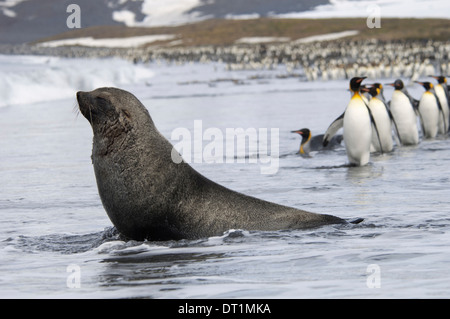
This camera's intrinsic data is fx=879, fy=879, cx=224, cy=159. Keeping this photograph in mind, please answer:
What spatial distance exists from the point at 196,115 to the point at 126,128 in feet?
45.9

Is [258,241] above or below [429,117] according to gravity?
below

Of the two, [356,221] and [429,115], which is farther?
[429,115]

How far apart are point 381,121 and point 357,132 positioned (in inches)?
57.2

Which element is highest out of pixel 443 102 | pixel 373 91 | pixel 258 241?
pixel 373 91

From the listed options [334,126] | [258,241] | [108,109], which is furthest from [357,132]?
[108,109]

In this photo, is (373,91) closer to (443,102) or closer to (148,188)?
(443,102)

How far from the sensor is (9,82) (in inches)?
1131

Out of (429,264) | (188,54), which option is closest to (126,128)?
(429,264)

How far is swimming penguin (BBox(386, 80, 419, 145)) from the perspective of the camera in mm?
13780

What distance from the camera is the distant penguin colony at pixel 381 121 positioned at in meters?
11.5

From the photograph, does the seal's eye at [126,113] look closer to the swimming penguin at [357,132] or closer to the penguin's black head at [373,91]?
the swimming penguin at [357,132]

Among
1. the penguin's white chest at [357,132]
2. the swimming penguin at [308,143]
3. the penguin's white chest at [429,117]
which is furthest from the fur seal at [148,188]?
the penguin's white chest at [429,117]

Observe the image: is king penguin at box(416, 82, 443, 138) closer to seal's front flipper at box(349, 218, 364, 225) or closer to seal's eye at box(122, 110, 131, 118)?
seal's front flipper at box(349, 218, 364, 225)

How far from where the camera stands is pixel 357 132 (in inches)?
454
